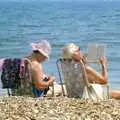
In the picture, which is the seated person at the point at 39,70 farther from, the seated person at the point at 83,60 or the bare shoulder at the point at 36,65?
the seated person at the point at 83,60

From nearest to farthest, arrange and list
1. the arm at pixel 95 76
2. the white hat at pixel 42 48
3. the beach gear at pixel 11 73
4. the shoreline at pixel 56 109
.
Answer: the shoreline at pixel 56 109
the beach gear at pixel 11 73
the white hat at pixel 42 48
the arm at pixel 95 76

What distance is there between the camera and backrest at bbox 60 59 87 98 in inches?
296

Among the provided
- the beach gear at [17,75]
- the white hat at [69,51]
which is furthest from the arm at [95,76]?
the beach gear at [17,75]

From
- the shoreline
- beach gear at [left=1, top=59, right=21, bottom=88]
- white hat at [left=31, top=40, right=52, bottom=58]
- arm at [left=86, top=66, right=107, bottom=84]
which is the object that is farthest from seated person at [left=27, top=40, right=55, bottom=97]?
the shoreline

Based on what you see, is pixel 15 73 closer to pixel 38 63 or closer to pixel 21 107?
pixel 38 63

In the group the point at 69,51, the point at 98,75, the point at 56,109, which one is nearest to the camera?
the point at 56,109

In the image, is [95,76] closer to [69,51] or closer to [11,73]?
[69,51]

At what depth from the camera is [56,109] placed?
6.28 meters

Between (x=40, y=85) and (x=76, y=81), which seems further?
(x=76, y=81)

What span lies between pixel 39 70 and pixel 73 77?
0.45 m

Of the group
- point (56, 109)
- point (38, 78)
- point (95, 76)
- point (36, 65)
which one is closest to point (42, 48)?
point (36, 65)

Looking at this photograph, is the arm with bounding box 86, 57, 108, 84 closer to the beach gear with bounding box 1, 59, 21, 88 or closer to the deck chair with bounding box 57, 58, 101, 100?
the deck chair with bounding box 57, 58, 101, 100

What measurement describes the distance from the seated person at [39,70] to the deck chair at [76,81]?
9.6 inches

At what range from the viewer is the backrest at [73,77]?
751cm
